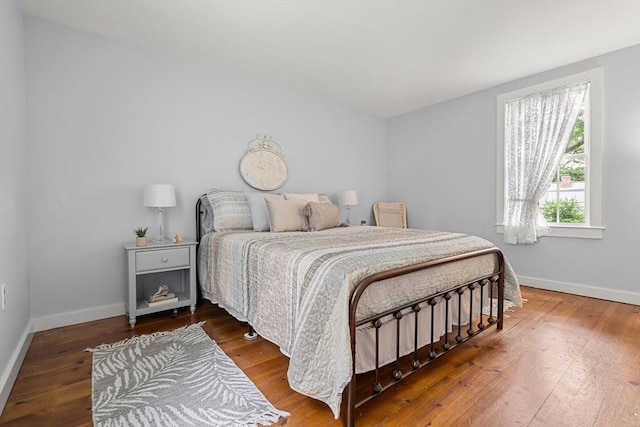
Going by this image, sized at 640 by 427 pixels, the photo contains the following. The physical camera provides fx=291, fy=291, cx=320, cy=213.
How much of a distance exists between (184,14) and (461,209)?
3847 millimetres

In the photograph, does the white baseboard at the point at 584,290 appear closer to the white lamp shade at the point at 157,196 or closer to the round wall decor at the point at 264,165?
the round wall decor at the point at 264,165

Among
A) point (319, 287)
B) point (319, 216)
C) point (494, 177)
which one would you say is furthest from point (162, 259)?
point (494, 177)

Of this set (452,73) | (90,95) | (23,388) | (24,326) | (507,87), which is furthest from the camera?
(507,87)

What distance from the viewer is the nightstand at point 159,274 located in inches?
92.7

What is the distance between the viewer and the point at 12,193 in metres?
1.80

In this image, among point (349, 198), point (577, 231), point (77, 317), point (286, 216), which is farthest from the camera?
point (349, 198)

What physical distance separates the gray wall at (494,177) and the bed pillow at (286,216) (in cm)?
244

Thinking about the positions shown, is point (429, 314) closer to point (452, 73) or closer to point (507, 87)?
point (452, 73)

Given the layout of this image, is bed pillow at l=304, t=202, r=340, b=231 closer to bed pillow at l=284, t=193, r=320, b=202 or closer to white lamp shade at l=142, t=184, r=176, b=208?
bed pillow at l=284, t=193, r=320, b=202

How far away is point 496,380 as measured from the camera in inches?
63.7

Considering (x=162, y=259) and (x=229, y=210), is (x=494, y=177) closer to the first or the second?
(x=229, y=210)

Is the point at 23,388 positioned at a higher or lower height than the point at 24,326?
lower

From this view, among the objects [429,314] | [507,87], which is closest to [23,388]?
[429,314]

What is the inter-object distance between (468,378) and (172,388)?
1.62m
